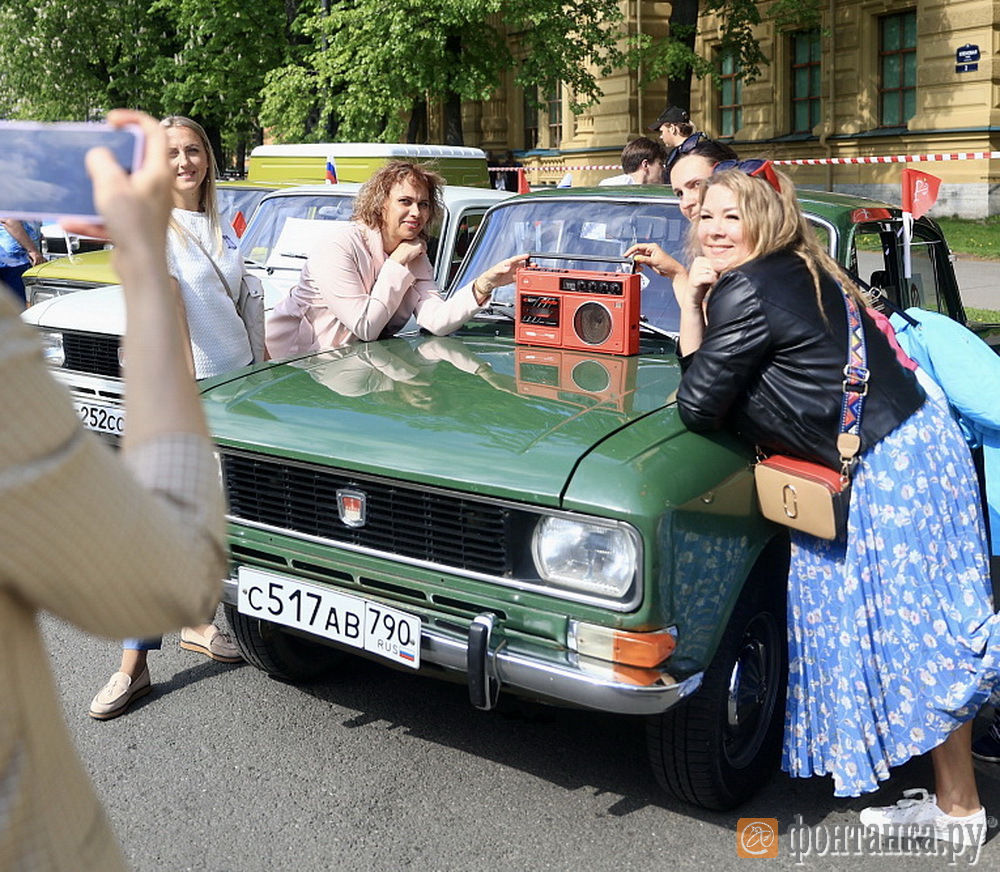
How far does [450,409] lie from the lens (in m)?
3.62

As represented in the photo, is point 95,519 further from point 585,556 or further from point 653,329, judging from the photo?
point 653,329

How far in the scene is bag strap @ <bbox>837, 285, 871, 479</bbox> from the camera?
323cm

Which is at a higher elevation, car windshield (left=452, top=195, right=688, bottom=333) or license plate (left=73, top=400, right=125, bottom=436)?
car windshield (left=452, top=195, right=688, bottom=333)

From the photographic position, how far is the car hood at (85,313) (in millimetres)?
6254

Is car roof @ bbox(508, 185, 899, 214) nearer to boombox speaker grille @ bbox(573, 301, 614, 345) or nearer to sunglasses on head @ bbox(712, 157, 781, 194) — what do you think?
boombox speaker grille @ bbox(573, 301, 614, 345)

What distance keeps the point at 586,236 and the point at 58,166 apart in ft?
12.8

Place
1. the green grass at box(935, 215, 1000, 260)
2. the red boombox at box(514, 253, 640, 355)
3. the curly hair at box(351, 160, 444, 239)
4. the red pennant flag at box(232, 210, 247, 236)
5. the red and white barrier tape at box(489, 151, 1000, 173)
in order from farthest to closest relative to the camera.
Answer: the red and white barrier tape at box(489, 151, 1000, 173) → the green grass at box(935, 215, 1000, 260) → the red pennant flag at box(232, 210, 247, 236) → the curly hair at box(351, 160, 444, 239) → the red boombox at box(514, 253, 640, 355)

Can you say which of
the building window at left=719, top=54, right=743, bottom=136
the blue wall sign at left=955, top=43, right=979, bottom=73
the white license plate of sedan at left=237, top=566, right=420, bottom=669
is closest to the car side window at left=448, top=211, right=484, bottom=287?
the white license plate of sedan at left=237, top=566, right=420, bottom=669

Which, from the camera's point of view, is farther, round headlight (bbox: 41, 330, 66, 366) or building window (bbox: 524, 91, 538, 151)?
building window (bbox: 524, 91, 538, 151)

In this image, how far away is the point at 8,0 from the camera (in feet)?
93.9

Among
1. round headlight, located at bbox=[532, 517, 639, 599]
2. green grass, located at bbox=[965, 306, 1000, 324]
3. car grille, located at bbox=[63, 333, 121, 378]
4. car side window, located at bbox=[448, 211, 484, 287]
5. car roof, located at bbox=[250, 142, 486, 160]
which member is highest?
car roof, located at bbox=[250, 142, 486, 160]

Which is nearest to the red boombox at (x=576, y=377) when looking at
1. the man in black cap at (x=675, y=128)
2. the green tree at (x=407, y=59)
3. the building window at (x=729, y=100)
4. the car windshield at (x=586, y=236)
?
the car windshield at (x=586, y=236)

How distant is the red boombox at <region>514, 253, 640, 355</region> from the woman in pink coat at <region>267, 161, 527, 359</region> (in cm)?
22

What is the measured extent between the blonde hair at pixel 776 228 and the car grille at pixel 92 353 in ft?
12.7
